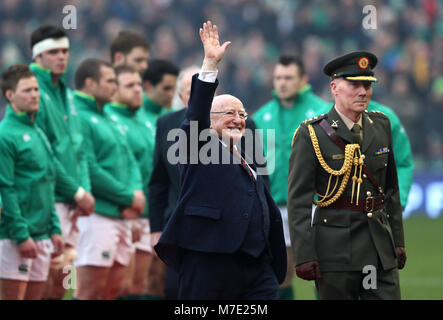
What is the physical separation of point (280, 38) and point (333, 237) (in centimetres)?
1730

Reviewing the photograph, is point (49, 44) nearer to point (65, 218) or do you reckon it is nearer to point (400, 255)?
point (65, 218)

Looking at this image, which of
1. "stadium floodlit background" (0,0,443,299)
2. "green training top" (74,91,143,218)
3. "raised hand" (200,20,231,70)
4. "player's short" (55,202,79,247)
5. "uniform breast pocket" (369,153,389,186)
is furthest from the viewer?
"stadium floodlit background" (0,0,443,299)

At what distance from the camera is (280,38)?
23.6m

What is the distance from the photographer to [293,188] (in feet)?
22.1

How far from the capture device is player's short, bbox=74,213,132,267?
9.58 metres

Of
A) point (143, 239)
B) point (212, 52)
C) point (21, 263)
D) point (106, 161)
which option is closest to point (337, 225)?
point (212, 52)

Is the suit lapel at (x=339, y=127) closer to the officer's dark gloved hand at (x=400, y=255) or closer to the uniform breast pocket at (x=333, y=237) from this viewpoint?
the uniform breast pocket at (x=333, y=237)

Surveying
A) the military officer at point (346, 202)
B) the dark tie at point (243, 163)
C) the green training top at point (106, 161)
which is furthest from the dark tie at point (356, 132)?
the green training top at point (106, 161)

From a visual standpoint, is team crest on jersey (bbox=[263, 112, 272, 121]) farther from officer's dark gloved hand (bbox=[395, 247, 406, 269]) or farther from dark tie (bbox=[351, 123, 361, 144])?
officer's dark gloved hand (bbox=[395, 247, 406, 269])

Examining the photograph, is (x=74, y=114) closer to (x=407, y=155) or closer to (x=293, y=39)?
(x=407, y=155)

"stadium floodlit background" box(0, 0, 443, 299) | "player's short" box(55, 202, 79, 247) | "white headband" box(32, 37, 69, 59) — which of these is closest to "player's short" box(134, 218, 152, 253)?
"player's short" box(55, 202, 79, 247)

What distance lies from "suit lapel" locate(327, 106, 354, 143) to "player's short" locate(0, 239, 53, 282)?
2.99 meters

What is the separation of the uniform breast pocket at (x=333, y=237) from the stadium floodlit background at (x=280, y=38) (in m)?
13.3
